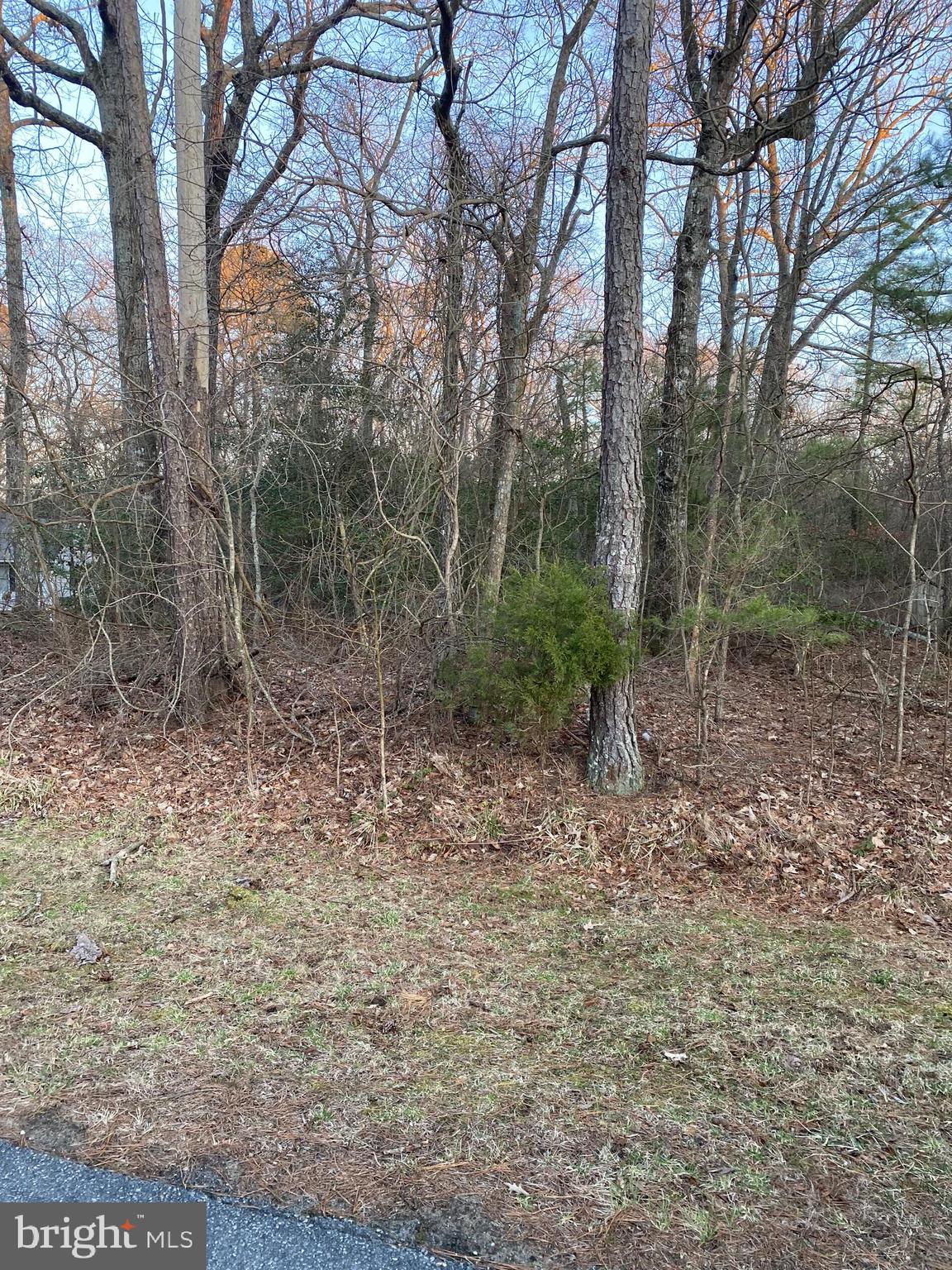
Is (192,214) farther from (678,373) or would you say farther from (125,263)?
(678,373)

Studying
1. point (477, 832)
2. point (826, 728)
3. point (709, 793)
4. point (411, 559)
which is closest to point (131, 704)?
point (411, 559)

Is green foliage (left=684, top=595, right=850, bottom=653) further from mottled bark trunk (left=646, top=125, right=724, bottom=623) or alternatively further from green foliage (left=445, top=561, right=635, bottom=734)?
mottled bark trunk (left=646, top=125, right=724, bottom=623)

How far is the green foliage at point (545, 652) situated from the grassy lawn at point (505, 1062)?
161cm

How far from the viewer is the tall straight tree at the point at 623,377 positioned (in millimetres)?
5699

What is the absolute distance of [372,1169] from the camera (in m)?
2.37

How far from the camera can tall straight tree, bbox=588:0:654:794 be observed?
570 centimetres

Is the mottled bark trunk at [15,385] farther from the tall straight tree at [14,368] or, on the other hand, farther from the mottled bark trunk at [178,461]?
the mottled bark trunk at [178,461]

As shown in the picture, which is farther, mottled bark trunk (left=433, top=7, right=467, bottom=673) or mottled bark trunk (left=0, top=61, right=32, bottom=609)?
mottled bark trunk (left=0, top=61, right=32, bottom=609)

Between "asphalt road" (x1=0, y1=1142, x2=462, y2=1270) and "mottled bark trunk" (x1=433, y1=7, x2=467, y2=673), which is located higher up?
"mottled bark trunk" (x1=433, y1=7, x2=467, y2=673)

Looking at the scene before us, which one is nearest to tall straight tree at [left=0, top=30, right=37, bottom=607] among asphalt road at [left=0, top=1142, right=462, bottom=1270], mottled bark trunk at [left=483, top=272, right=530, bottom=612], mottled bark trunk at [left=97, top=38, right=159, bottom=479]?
mottled bark trunk at [left=97, top=38, right=159, bottom=479]

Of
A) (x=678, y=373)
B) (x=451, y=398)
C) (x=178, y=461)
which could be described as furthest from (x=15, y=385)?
(x=678, y=373)

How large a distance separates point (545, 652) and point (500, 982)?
106 inches

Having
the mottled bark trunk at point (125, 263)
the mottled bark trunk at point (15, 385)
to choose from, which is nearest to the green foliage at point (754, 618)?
the mottled bark trunk at point (125, 263)

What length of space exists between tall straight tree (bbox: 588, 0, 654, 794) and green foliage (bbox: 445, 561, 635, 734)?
0.19m
